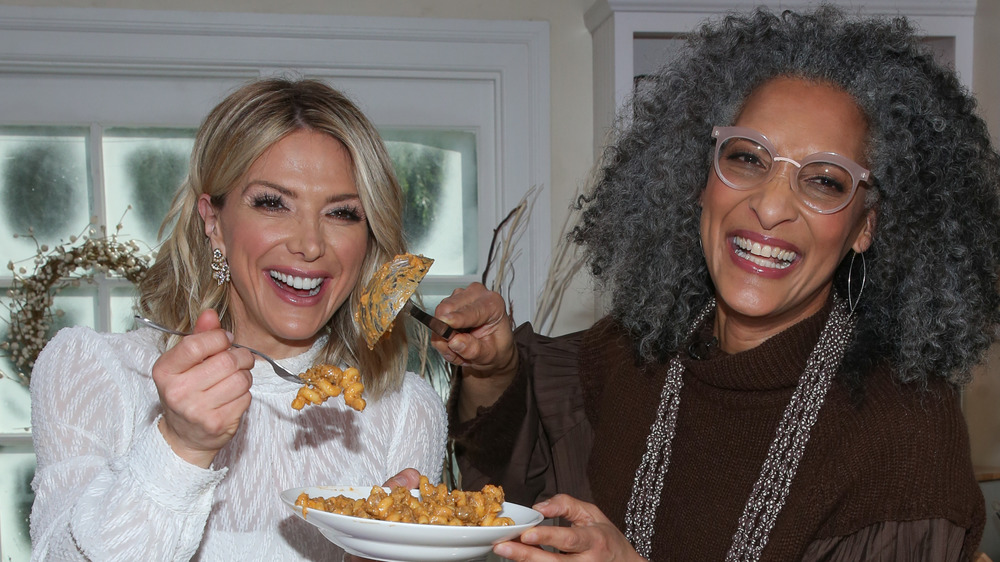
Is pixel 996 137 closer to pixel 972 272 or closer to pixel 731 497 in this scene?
pixel 972 272

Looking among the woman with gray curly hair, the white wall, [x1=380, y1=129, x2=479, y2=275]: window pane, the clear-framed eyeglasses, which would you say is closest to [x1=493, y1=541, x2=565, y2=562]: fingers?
the woman with gray curly hair

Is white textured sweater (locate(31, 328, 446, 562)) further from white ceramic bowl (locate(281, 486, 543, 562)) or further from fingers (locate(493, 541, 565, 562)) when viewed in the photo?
fingers (locate(493, 541, 565, 562))

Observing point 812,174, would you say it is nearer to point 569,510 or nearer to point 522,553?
point 569,510

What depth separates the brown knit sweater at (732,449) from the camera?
5.16ft

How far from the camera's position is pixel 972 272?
1.79 metres

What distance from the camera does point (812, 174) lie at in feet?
5.49

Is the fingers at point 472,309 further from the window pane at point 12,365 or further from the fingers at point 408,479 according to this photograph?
the window pane at point 12,365

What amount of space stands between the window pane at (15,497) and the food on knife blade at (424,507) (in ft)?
7.96

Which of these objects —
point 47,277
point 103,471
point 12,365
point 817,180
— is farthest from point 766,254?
point 12,365

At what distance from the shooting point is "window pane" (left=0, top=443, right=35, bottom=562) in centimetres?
336

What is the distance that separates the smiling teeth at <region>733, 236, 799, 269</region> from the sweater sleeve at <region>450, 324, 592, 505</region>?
59 centimetres

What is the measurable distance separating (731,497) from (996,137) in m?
1.95

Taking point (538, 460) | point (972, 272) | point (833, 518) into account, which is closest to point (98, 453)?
point (538, 460)

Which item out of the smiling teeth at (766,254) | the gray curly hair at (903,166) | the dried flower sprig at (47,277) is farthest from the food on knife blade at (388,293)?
the dried flower sprig at (47,277)
